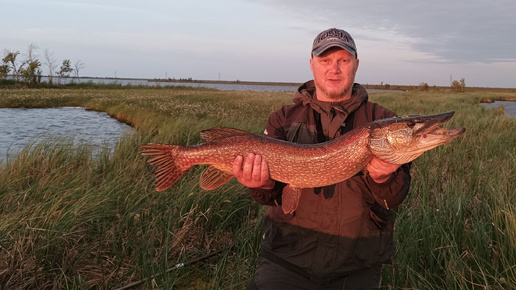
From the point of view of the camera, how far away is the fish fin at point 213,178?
A: 2.43 m

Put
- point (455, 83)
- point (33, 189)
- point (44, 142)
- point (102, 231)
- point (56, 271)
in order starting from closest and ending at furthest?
point (56, 271) → point (102, 231) → point (33, 189) → point (44, 142) → point (455, 83)

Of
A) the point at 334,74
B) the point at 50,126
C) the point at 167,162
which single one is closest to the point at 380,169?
the point at 334,74

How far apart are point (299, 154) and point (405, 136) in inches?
25.4

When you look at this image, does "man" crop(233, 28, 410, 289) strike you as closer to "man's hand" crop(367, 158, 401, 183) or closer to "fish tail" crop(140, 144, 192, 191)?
"man's hand" crop(367, 158, 401, 183)

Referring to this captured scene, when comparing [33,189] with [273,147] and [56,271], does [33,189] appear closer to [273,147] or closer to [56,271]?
[56,271]

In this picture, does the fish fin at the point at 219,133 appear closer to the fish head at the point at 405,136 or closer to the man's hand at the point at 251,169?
the man's hand at the point at 251,169

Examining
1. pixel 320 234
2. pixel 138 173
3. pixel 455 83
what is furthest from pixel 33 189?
pixel 455 83

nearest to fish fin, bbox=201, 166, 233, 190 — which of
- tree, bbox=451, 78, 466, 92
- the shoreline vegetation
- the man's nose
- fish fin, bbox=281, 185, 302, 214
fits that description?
fish fin, bbox=281, 185, 302, 214

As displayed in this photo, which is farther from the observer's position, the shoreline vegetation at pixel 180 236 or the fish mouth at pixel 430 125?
the shoreline vegetation at pixel 180 236

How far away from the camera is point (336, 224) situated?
2330 mm

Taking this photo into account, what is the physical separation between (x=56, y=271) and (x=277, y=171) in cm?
212

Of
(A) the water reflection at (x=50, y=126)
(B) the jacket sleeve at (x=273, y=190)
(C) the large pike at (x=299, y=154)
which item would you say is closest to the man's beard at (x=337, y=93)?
(B) the jacket sleeve at (x=273, y=190)

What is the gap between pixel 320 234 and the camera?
2355 mm

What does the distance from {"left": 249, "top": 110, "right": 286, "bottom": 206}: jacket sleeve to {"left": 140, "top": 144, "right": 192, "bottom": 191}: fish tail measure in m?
0.52
